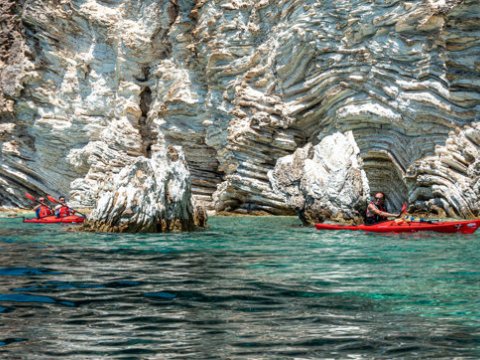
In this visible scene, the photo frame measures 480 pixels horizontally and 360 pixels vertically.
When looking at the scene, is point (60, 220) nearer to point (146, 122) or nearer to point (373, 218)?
point (373, 218)

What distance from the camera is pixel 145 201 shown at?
17641mm

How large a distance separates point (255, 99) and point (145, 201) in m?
14.7

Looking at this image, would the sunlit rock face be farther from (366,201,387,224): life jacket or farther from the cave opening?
(366,201,387,224): life jacket

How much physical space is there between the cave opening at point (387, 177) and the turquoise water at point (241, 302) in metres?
14.4

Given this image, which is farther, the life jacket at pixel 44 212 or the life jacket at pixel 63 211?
the life jacket at pixel 44 212

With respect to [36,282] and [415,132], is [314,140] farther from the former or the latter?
[36,282]

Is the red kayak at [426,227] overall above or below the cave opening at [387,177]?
below

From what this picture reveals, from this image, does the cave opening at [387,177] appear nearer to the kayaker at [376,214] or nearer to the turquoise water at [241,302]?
the kayaker at [376,214]

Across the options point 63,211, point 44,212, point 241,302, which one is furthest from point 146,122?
point 241,302

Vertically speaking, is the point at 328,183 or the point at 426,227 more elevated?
the point at 328,183

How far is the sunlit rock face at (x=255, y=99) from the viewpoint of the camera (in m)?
23.6

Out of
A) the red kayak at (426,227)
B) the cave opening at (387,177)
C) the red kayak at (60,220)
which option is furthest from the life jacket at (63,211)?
the cave opening at (387,177)

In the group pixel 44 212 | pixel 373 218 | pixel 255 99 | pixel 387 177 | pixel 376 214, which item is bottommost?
pixel 373 218

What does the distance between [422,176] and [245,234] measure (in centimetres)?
1009
